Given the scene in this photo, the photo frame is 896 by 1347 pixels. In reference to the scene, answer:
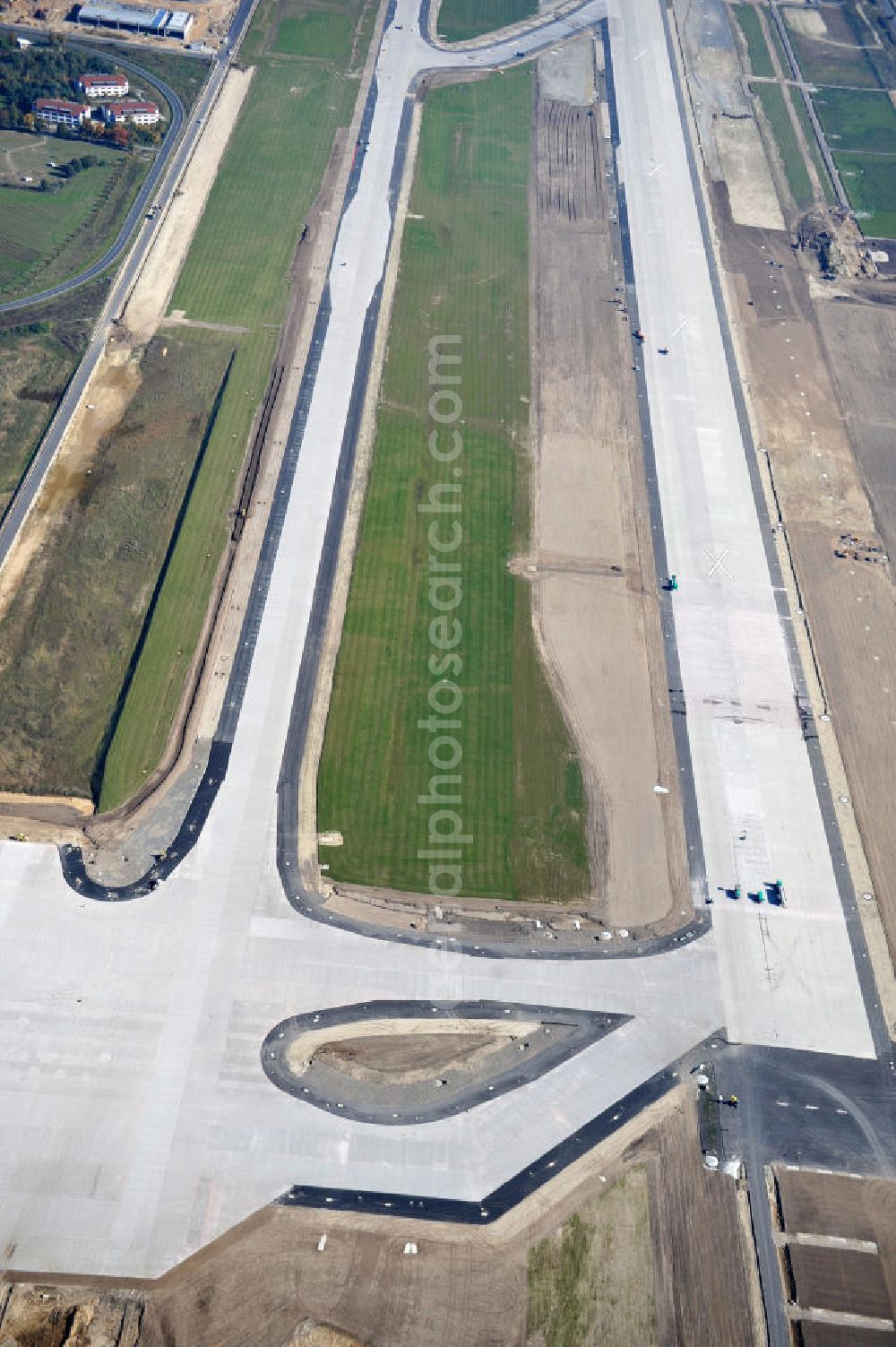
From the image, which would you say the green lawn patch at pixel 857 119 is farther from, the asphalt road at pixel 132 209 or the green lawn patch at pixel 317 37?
the asphalt road at pixel 132 209

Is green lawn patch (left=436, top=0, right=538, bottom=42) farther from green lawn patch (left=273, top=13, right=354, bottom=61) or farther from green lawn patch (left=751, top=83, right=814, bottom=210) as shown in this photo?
green lawn patch (left=751, top=83, right=814, bottom=210)

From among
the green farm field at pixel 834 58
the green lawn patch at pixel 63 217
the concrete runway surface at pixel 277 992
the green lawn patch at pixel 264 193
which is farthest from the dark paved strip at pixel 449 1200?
the green farm field at pixel 834 58

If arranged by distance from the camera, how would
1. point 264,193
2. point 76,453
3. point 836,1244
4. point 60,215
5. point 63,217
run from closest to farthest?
point 836,1244
point 76,453
point 63,217
point 60,215
point 264,193

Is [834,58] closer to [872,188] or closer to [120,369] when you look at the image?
[872,188]

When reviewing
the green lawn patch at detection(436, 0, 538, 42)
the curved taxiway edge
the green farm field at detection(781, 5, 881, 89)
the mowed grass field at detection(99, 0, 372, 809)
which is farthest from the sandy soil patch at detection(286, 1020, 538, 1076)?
the green farm field at detection(781, 5, 881, 89)

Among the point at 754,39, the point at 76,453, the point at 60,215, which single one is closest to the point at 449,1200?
the point at 76,453
